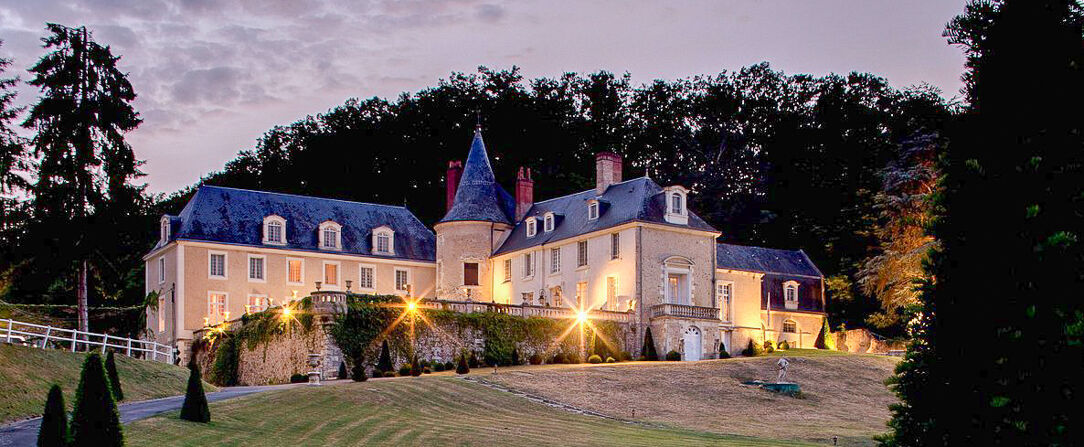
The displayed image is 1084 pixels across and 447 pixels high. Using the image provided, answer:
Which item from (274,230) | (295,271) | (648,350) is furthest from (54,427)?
(274,230)

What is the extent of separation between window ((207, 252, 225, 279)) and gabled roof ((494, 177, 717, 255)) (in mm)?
12169

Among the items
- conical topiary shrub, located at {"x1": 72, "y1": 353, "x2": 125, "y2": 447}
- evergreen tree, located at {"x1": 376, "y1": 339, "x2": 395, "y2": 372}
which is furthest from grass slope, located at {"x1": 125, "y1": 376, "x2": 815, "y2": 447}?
evergreen tree, located at {"x1": 376, "y1": 339, "x2": 395, "y2": 372}

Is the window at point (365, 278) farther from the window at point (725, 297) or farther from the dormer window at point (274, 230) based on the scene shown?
the window at point (725, 297)

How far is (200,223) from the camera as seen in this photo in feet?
162

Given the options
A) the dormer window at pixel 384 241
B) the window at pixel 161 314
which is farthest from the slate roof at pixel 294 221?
the window at pixel 161 314

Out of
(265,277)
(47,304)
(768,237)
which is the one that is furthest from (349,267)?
(768,237)

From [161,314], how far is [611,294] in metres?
20.0

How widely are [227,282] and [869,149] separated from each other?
4043 centimetres

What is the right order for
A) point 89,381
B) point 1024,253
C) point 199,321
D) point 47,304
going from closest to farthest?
point 1024,253 → point 89,381 → point 199,321 → point 47,304

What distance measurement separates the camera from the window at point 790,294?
54.5 meters

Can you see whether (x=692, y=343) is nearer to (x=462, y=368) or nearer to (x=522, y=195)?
(x=462, y=368)

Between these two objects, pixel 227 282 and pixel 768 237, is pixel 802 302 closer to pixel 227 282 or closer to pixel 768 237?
pixel 768 237

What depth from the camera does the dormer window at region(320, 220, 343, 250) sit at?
52.0 meters

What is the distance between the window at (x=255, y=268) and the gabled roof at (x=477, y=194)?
8439mm
